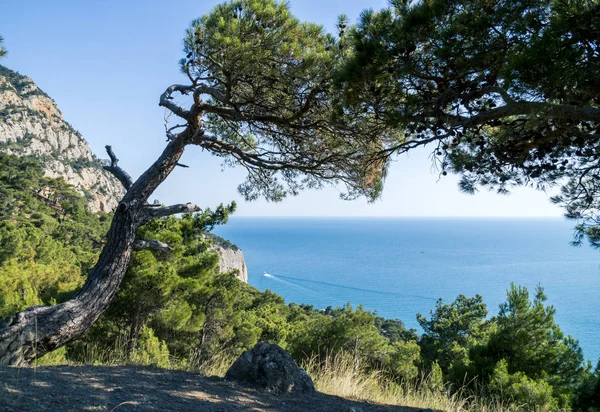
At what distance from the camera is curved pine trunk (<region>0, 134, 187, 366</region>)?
3.07m

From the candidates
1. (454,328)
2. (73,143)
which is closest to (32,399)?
(454,328)

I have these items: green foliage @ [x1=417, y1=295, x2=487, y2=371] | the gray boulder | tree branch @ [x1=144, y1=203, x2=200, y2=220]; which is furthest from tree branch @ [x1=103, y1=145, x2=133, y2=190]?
green foliage @ [x1=417, y1=295, x2=487, y2=371]

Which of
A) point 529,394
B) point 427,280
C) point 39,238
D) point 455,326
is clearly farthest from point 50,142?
point 529,394

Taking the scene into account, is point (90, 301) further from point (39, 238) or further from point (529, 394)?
point (39, 238)

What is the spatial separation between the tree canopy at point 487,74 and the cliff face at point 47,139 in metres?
54.7

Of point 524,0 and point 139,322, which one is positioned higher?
point 524,0

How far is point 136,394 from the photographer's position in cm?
222

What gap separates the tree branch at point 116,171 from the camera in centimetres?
425

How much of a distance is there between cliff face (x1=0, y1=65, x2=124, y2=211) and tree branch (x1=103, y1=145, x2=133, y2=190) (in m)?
51.6

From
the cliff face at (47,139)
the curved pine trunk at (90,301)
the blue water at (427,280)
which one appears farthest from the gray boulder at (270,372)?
the cliff face at (47,139)

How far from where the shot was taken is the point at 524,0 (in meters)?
2.20

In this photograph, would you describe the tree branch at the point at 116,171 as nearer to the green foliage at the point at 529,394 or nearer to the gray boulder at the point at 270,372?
the gray boulder at the point at 270,372

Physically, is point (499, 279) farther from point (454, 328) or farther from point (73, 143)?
point (73, 143)

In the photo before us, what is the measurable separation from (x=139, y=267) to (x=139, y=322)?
132 cm
